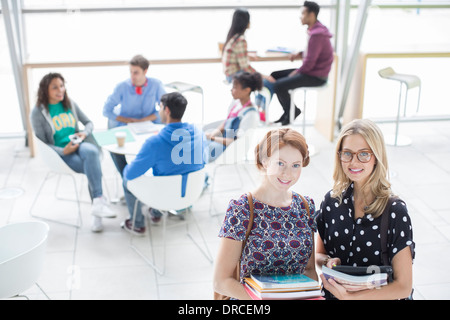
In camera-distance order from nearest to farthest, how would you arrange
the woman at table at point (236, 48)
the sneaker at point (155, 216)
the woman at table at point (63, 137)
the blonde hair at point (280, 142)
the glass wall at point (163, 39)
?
the blonde hair at point (280, 142)
the woman at table at point (63, 137)
the sneaker at point (155, 216)
the woman at table at point (236, 48)
the glass wall at point (163, 39)

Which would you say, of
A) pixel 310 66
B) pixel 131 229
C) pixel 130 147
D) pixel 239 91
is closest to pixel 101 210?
pixel 131 229

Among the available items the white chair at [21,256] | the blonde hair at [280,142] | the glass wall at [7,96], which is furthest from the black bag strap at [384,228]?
the glass wall at [7,96]

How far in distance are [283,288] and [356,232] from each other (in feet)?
1.44

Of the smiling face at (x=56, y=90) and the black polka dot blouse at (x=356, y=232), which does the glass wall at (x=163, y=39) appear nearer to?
the smiling face at (x=56, y=90)

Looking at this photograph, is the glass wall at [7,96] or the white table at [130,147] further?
the glass wall at [7,96]

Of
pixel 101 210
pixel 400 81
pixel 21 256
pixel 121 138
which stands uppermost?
pixel 400 81

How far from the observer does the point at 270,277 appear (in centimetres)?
234

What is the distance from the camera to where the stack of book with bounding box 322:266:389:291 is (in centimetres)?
230

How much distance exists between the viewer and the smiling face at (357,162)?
243 centimetres

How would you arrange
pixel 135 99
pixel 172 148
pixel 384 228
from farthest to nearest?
pixel 135 99
pixel 172 148
pixel 384 228

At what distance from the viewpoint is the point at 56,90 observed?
4.97 m

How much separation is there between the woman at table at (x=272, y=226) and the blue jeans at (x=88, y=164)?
2.74 metres

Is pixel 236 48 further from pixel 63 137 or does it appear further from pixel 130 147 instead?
pixel 63 137
